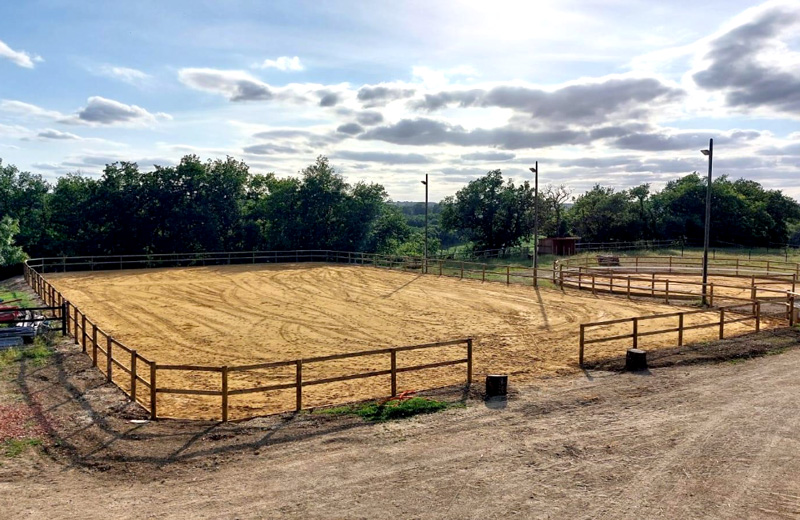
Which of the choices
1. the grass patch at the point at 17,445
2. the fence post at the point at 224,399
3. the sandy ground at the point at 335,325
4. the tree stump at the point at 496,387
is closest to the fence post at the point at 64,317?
the sandy ground at the point at 335,325

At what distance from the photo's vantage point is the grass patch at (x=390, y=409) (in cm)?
956

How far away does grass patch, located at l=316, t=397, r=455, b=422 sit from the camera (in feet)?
31.4

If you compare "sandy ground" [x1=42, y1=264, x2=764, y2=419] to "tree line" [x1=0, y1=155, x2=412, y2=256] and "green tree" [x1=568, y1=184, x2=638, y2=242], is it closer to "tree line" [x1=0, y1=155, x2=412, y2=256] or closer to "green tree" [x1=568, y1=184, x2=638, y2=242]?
"tree line" [x1=0, y1=155, x2=412, y2=256]

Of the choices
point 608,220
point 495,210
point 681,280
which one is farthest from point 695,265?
point 608,220

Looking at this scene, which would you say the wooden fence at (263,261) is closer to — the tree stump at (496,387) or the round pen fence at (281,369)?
the round pen fence at (281,369)

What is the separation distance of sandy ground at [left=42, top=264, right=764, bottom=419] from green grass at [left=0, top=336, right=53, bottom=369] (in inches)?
83.8

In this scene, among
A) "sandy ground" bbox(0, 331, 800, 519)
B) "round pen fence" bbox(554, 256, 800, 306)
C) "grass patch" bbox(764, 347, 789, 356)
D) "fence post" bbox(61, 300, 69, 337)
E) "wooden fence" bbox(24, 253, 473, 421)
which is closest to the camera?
"sandy ground" bbox(0, 331, 800, 519)

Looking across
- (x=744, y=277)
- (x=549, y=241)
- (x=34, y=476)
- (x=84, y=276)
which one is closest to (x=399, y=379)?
(x=34, y=476)

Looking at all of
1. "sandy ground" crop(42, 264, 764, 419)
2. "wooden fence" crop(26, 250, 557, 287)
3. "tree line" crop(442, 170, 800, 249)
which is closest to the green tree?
"tree line" crop(442, 170, 800, 249)

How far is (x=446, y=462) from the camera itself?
25.5ft

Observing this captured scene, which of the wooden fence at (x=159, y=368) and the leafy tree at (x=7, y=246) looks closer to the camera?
the wooden fence at (x=159, y=368)

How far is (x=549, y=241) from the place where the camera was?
55281 mm

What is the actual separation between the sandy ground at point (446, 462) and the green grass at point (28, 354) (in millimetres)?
2682

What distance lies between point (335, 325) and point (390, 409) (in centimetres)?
886
